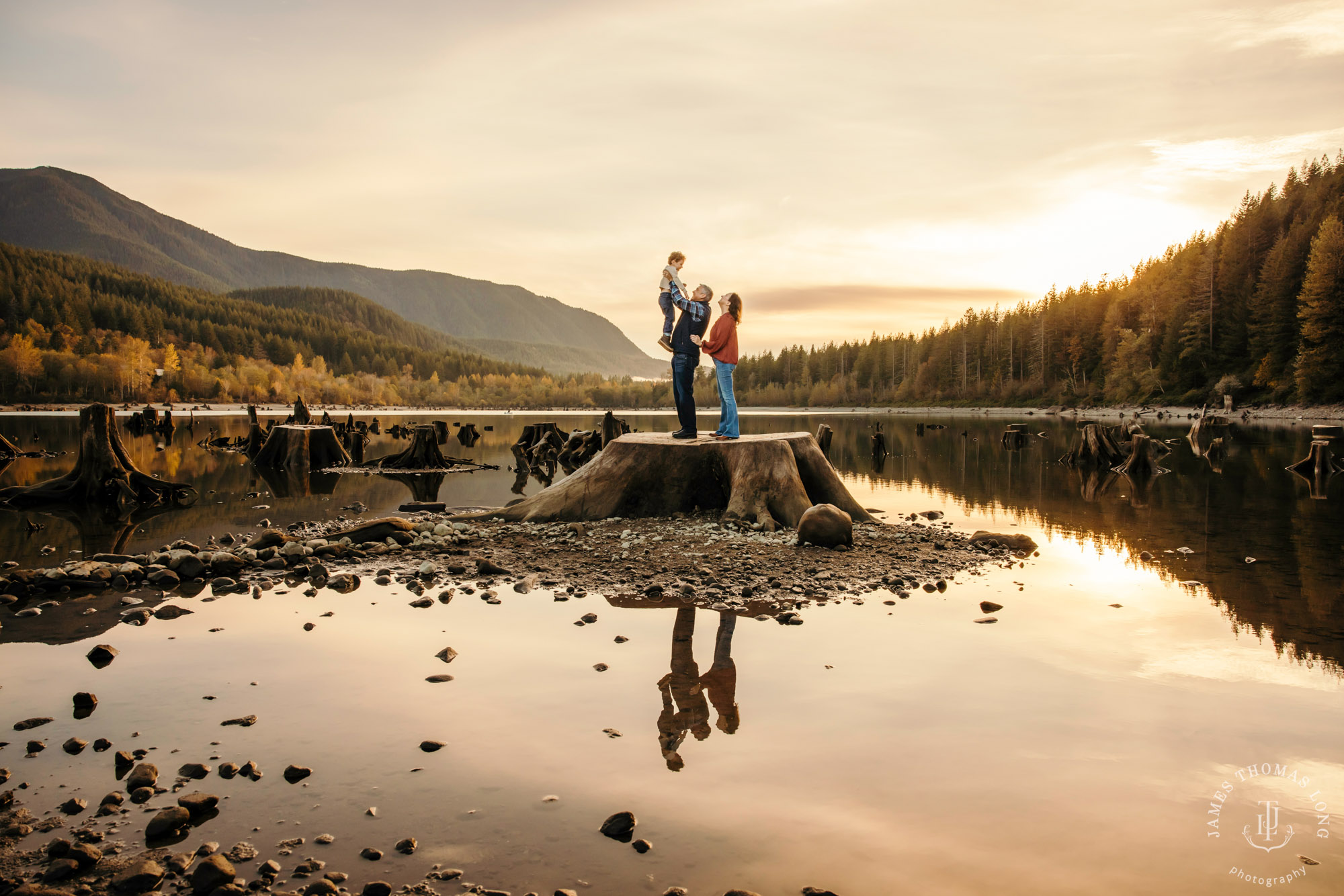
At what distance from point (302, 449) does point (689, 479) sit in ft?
69.4

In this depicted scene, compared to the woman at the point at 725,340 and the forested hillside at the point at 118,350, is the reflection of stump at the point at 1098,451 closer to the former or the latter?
the woman at the point at 725,340

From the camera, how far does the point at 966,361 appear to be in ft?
529

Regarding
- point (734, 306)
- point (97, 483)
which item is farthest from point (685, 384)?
point (97, 483)

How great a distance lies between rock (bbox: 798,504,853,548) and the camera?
1203cm

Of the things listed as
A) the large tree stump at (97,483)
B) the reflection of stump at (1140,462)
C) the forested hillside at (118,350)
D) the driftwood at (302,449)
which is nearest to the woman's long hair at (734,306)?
the large tree stump at (97,483)

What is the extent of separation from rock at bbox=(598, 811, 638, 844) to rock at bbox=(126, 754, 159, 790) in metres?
2.77

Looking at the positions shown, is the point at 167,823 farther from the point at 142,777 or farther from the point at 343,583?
the point at 343,583

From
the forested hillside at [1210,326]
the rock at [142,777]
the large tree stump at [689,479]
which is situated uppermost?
the forested hillside at [1210,326]

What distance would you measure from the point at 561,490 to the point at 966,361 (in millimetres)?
161185

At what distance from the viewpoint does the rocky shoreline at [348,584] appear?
12.5 feet

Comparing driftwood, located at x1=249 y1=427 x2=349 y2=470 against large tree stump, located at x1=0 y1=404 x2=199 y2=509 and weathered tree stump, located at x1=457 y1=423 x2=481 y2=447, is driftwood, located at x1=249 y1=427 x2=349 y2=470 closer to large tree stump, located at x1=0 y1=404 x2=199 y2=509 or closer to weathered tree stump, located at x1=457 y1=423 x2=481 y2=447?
large tree stump, located at x1=0 y1=404 x2=199 y2=509

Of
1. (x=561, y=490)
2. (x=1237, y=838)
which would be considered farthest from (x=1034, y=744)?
(x=561, y=490)

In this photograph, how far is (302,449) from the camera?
29.5m

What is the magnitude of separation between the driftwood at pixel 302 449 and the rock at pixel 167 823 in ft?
88.6
